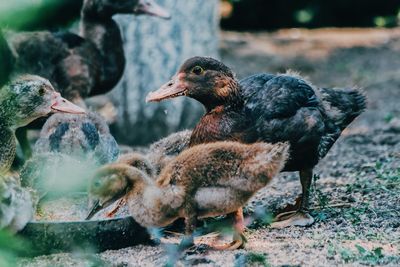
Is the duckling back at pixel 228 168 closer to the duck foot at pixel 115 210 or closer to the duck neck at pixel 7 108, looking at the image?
the duck foot at pixel 115 210

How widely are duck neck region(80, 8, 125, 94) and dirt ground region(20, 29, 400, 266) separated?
2.08 m

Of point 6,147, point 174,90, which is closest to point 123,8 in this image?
point 174,90

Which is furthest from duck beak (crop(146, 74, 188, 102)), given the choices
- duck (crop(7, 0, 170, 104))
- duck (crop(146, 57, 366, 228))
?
duck (crop(7, 0, 170, 104))

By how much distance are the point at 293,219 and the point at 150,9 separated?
3440 mm

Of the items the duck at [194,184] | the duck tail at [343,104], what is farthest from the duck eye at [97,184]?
the duck tail at [343,104]

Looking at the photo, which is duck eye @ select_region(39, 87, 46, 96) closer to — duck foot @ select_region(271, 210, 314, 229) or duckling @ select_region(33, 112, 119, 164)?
duckling @ select_region(33, 112, 119, 164)

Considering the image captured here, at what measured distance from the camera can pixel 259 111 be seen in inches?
208

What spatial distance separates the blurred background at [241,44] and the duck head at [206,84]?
3.82 ft

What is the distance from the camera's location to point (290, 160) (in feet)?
17.6

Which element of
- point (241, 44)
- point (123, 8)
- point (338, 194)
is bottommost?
point (241, 44)

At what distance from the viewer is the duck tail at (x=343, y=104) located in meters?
5.78

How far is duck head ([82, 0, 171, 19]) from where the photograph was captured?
319 inches

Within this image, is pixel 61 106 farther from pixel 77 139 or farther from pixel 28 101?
pixel 77 139

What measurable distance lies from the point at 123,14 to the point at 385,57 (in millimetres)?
4810
